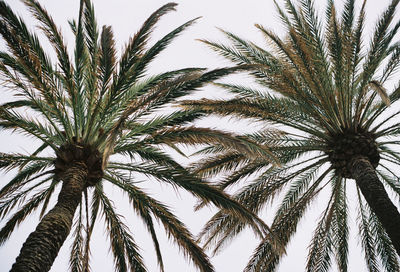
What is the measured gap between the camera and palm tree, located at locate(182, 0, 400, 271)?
328 inches

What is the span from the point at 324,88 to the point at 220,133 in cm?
312

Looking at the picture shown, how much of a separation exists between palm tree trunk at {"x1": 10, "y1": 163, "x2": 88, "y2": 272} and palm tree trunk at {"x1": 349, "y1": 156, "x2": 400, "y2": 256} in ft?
17.5

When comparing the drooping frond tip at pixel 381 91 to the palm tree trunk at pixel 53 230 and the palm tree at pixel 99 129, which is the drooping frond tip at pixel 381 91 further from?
the palm tree trunk at pixel 53 230

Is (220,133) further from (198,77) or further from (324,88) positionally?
(324,88)

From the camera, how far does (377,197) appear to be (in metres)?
7.21

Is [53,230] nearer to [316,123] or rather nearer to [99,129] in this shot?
[99,129]

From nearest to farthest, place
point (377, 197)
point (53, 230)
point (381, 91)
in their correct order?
point (53, 230)
point (381, 91)
point (377, 197)

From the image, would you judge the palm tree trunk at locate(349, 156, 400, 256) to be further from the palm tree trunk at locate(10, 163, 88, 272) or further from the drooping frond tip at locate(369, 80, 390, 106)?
the palm tree trunk at locate(10, 163, 88, 272)

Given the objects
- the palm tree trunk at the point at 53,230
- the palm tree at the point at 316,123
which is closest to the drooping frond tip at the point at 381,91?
the palm tree at the point at 316,123

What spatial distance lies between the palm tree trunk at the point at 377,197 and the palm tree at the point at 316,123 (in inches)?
1.1

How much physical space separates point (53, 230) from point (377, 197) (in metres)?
5.73

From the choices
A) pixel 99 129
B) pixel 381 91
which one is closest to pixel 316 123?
pixel 381 91

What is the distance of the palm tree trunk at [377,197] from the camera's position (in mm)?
6582

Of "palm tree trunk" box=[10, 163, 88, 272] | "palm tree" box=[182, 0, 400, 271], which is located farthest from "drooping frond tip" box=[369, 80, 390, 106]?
"palm tree trunk" box=[10, 163, 88, 272]
